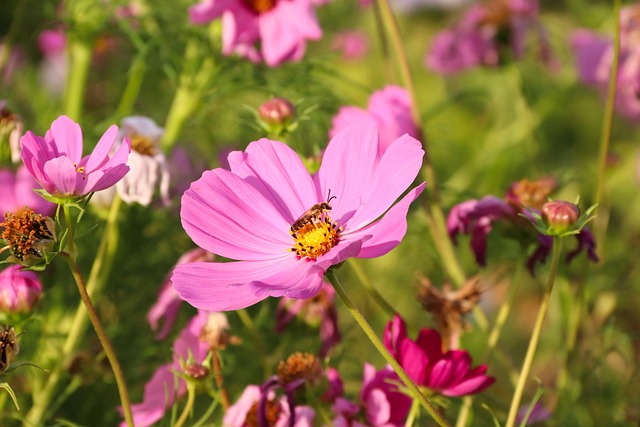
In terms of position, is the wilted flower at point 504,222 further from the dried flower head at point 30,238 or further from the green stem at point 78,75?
the green stem at point 78,75

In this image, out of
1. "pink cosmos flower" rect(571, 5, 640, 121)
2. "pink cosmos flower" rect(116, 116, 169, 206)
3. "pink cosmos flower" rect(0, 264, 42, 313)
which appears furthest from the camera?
"pink cosmos flower" rect(571, 5, 640, 121)

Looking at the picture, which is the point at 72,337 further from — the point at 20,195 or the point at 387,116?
the point at 387,116

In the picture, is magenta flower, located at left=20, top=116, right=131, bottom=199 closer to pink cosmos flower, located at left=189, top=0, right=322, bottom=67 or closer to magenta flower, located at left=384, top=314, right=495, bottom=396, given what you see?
magenta flower, located at left=384, top=314, right=495, bottom=396

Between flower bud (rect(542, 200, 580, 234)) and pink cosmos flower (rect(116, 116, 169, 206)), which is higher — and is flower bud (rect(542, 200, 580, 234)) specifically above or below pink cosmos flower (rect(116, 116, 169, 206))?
below

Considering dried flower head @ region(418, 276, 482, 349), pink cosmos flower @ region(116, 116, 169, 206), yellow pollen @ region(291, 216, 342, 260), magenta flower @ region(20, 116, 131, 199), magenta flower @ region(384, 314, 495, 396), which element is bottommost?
dried flower head @ region(418, 276, 482, 349)

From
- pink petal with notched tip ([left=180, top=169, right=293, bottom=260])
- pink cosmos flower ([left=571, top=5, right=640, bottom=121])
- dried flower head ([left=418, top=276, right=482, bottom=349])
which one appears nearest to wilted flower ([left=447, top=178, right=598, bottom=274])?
dried flower head ([left=418, top=276, right=482, bottom=349])

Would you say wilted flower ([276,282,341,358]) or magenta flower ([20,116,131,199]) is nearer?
magenta flower ([20,116,131,199])
